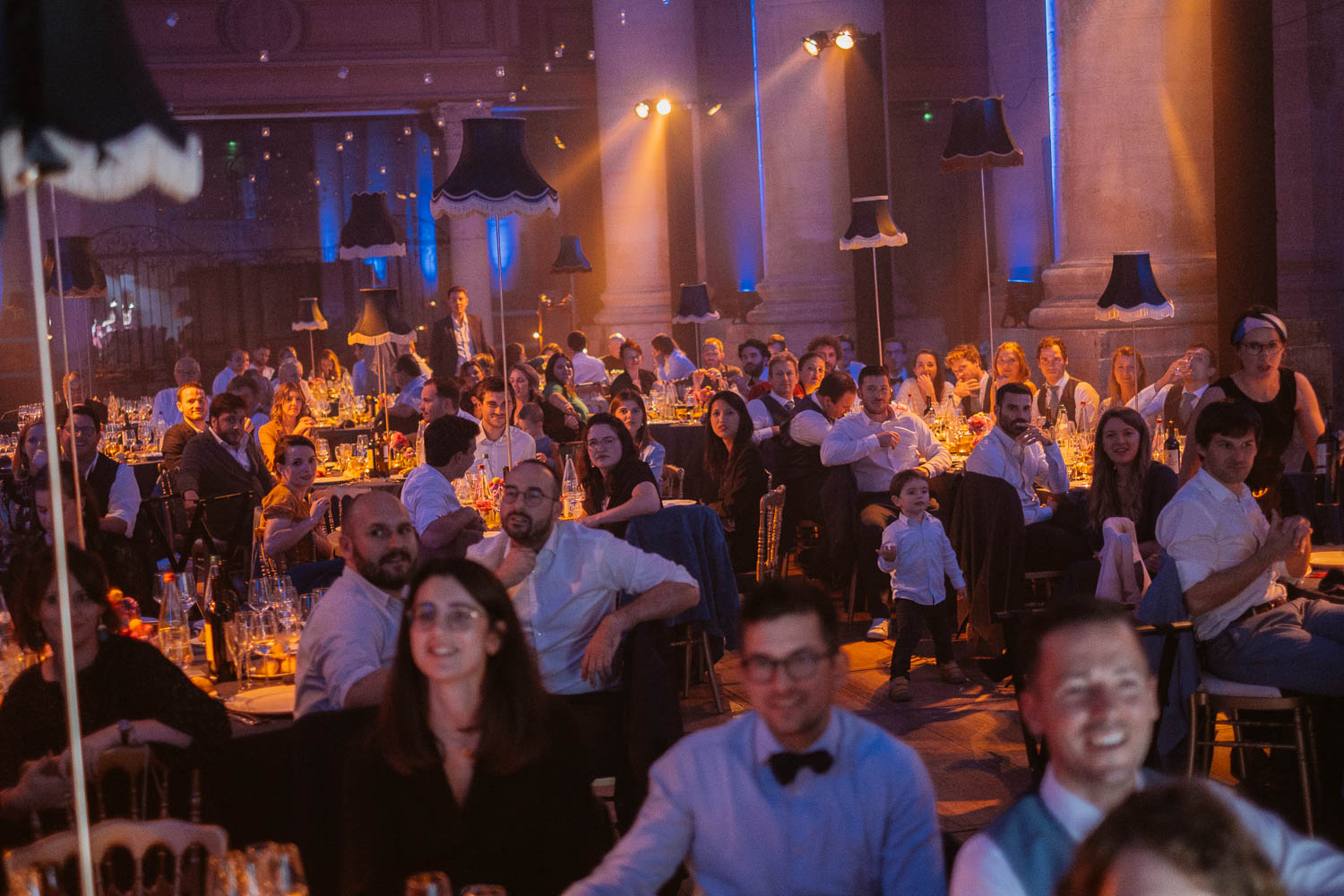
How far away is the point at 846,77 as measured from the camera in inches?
519

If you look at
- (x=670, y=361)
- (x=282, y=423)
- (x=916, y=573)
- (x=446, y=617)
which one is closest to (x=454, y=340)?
(x=670, y=361)

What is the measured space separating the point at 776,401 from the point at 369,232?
3739 millimetres

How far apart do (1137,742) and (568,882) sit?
111 cm

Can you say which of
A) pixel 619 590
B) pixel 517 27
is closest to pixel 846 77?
pixel 517 27

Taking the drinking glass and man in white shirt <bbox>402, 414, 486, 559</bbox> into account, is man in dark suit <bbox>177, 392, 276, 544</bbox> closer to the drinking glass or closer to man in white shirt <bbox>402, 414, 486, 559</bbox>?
man in white shirt <bbox>402, 414, 486, 559</bbox>

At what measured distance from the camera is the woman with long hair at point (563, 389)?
1048 centimetres

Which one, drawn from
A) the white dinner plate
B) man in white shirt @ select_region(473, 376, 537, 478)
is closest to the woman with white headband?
man in white shirt @ select_region(473, 376, 537, 478)

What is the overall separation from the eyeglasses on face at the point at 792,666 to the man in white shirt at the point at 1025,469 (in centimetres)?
422

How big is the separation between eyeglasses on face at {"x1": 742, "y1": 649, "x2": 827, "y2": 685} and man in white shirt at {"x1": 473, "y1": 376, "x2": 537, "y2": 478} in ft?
17.4

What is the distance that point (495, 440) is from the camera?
25.8ft

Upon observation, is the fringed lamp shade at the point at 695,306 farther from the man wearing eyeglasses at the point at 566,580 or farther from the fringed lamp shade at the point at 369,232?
the man wearing eyeglasses at the point at 566,580

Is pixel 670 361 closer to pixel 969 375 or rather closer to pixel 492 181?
pixel 969 375

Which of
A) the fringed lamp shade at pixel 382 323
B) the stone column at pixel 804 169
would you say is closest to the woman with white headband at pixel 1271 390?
the fringed lamp shade at pixel 382 323

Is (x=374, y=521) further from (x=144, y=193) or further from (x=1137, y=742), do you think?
(x=144, y=193)
